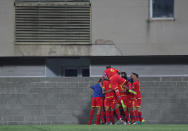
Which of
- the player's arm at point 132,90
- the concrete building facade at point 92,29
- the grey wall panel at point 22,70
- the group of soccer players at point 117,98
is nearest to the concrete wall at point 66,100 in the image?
the group of soccer players at point 117,98

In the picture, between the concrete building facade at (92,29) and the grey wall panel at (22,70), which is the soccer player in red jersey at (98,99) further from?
the grey wall panel at (22,70)

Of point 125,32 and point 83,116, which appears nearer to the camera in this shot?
point 83,116

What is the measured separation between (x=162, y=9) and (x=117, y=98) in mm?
6961

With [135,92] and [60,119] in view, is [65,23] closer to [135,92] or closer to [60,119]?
[60,119]

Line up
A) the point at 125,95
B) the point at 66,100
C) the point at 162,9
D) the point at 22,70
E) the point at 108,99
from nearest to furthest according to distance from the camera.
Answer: the point at 108,99
the point at 125,95
the point at 66,100
the point at 162,9
the point at 22,70

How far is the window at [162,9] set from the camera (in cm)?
2283

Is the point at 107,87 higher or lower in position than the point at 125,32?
lower

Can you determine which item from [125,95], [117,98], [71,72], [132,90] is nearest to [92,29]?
[71,72]

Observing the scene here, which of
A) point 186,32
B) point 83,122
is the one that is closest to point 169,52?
point 186,32

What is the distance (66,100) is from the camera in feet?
63.1

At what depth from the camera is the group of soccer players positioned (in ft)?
55.8

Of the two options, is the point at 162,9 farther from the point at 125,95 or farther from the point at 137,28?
the point at 125,95

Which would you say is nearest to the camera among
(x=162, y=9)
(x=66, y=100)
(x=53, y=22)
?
(x=66, y=100)

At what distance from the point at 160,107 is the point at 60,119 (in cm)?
346
